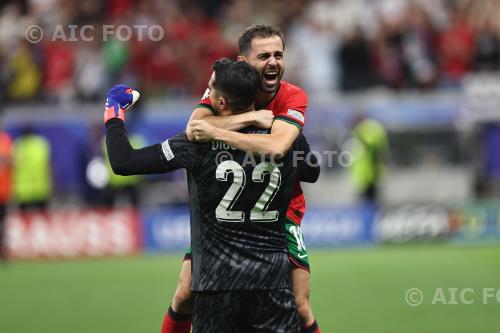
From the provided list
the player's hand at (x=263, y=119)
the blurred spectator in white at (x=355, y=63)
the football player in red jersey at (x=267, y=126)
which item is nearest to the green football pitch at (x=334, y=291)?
the football player in red jersey at (x=267, y=126)

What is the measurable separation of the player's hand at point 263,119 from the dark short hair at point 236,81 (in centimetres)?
11

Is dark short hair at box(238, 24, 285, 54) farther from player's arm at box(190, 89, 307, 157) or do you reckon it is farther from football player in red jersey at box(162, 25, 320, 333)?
player's arm at box(190, 89, 307, 157)

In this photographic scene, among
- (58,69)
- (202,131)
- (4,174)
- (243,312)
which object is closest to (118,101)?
(202,131)

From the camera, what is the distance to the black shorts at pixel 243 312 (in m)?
4.84

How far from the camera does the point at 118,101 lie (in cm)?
517

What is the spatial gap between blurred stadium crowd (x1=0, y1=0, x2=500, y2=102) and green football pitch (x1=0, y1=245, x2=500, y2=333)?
3.38 meters

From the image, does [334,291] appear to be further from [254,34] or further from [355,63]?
[355,63]

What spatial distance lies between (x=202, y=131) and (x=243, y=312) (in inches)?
36.1

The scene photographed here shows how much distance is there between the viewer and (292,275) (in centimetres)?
577

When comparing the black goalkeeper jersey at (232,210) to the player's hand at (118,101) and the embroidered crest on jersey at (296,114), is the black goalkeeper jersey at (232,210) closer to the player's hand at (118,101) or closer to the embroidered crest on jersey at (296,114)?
the player's hand at (118,101)

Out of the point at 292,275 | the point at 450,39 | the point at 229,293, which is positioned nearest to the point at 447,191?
the point at 450,39

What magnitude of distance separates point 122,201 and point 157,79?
234cm

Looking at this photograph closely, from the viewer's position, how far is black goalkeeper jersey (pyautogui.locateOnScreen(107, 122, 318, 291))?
4.88 meters

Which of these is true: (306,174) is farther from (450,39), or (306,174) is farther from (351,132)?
(450,39)
